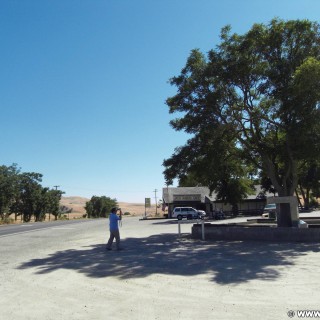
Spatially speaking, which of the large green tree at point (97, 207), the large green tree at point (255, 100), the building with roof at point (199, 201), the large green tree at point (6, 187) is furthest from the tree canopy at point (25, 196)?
the large green tree at point (255, 100)

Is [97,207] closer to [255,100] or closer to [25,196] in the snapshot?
[25,196]

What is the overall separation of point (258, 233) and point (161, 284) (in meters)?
9.73

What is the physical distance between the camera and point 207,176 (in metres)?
21.4

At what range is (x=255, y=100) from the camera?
20.8 metres

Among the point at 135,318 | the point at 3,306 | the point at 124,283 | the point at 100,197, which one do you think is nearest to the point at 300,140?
the point at 124,283

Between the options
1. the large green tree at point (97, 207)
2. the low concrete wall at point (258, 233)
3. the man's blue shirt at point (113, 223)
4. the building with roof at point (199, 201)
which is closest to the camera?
the man's blue shirt at point (113, 223)

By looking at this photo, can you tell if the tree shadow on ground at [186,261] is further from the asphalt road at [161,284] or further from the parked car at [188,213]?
the parked car at [188,213]

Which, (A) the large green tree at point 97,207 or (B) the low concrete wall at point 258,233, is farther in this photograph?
(A) the large green tree at point 97,207

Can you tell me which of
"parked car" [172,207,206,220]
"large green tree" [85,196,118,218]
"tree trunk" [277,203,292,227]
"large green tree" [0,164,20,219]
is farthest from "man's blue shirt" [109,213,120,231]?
"large green tree" [85,196,118,218]

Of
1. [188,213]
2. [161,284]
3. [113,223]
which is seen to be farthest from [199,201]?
[161,284]

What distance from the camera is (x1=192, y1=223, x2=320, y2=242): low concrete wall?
15844 mm

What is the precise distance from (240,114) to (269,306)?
15.2 meters

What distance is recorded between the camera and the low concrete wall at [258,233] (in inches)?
624

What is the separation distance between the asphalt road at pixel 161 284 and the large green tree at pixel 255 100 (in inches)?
237
